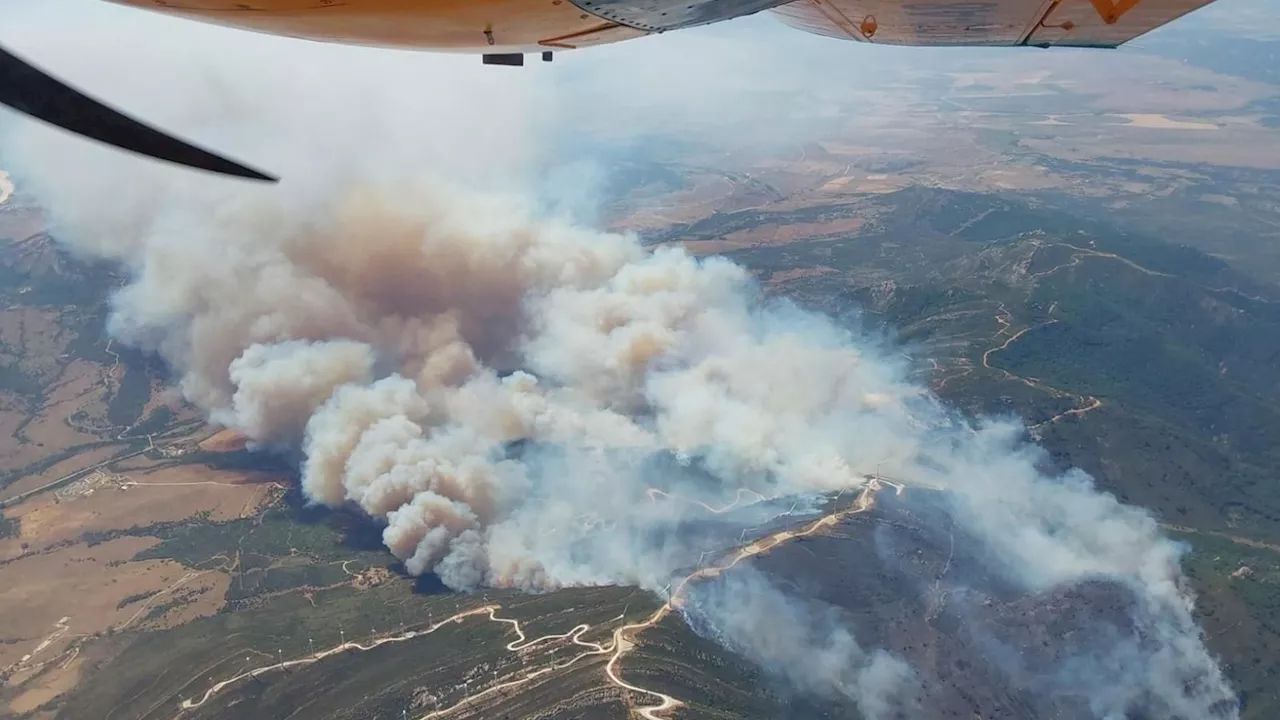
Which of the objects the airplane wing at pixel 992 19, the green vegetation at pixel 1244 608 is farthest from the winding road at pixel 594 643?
the airplane wing at pixel 992 19

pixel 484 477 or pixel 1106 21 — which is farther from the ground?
pixel 1106 21

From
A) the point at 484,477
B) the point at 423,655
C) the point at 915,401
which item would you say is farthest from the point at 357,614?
the point at 915,401

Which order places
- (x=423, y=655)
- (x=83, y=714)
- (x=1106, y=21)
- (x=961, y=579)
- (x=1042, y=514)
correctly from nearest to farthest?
(x=1106, y=21)
(x=83, y=714)
(x=423, y=655)
(x=961, y=579)
(x=1042, y=514)

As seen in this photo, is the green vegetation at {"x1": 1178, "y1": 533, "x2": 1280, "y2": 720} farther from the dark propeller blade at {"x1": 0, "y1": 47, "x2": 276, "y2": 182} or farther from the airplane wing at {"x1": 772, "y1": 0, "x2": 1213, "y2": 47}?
the dark propeller blade at {"x1": 0, "y1": 47, "x2": 276, "y2": 182}

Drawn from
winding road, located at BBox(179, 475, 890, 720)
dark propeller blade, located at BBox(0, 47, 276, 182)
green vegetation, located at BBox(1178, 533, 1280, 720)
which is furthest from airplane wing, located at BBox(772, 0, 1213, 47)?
green vegetation, located at BBox(1178, 533, 1280, 720)

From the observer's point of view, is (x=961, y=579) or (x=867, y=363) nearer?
(x=961, y=579)

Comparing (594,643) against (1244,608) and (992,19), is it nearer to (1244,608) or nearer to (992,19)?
(1244,608)

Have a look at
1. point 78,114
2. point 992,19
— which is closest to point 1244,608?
point 992,19

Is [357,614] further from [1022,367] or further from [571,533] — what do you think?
[1022,367]
